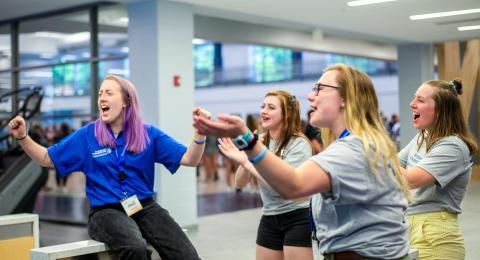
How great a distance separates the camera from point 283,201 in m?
3.59

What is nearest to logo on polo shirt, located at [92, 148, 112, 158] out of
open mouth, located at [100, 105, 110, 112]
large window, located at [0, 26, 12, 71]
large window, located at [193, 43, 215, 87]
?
open mouth, located at [100, 105, 110, 112]

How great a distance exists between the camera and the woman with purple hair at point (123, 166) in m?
3.16

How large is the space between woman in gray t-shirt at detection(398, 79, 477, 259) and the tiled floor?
3.36 meters

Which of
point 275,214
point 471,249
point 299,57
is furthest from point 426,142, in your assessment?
point 299,57

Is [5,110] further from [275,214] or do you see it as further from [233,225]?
[275,214]

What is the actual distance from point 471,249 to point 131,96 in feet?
14.6

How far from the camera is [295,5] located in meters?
8.96

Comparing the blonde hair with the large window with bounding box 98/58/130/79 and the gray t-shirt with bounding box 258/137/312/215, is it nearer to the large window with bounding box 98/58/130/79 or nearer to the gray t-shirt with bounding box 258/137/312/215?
the gray t-shirt with bounding box 258/137/312/215

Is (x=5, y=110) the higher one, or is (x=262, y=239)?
(x=5, y=110)

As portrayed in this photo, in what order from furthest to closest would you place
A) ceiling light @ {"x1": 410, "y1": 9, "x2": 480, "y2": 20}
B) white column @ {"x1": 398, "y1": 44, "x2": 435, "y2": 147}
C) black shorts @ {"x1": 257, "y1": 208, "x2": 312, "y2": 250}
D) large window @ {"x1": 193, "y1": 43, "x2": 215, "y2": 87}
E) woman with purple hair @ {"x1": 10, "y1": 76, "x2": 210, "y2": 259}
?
1. large window @ {"x1": 193, "y1": 43, "x2": 215, "y2": 87}
2. white column @ {"x1": 398, "y1": 44, "x2": 435, "y2": 147}
3. ceiling light @ {"x1": 410, "y1": 9, "x2": 480, "y2": 20}
4. black shorts @ {"x1": 257, "y1": 208, "x2": 312, "y2": 250}
5. woman with purple hair @ {"x1": 10, "y1": 76, "x2": 210, "y2": 259}

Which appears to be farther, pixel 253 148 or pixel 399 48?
pixel 399 48

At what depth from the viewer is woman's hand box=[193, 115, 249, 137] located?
1.88 m

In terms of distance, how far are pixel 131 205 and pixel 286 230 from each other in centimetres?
92

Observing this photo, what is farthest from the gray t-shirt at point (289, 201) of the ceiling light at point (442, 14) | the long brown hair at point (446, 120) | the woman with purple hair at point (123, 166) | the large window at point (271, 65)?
the large window at point (271, 65)
